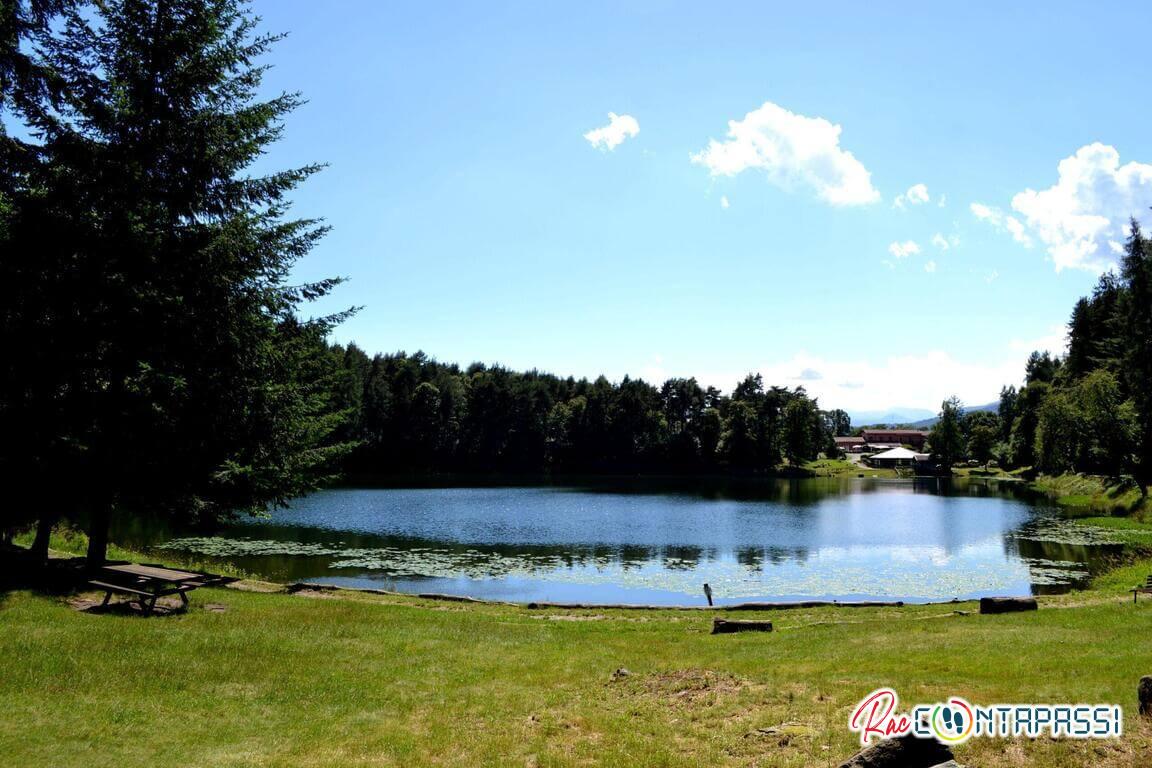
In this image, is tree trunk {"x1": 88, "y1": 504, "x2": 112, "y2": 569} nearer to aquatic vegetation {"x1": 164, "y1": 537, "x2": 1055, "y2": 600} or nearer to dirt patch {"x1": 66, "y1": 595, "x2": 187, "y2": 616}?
dirt patch {"x1": 66, "y1": 595, "x2": 187, "y2": 616}

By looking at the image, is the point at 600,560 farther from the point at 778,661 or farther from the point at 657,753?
the point at 657,753

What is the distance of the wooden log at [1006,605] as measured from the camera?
17625mm

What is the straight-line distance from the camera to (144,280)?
17688mm

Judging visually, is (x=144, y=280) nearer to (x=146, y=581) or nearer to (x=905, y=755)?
(x=146, y=581)

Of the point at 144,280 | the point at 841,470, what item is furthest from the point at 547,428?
the point at 144,280

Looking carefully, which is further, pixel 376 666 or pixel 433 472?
pixel 433 472

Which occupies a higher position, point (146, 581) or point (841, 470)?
point (146, 581)

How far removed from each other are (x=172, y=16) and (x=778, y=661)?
71.4 feet

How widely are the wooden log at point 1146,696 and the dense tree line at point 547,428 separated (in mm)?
107587

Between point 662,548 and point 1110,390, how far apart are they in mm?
44416

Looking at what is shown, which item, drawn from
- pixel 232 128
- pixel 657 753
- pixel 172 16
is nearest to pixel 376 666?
pixel 657 753

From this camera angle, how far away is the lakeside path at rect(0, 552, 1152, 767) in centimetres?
793

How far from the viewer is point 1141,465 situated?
53875 millimetres

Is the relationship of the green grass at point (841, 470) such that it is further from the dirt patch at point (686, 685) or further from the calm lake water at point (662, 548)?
the dirt patch at point (686, 685)
